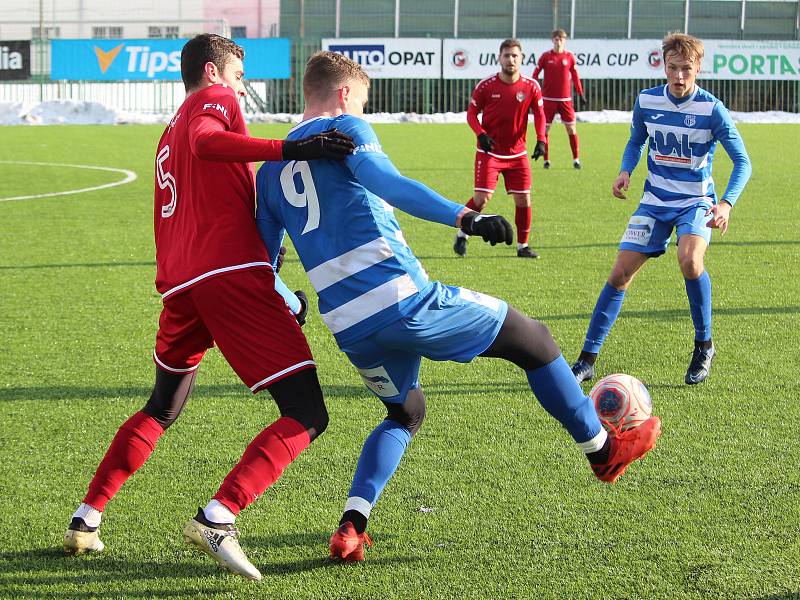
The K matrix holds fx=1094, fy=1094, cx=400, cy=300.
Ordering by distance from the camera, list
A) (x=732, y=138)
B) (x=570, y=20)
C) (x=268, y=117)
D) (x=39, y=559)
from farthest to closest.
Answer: (x=570, y=20) < (x=268, y=117) < (x=732, y=138) < (x=39, y=559)

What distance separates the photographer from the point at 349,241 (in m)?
3.24

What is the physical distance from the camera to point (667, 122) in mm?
6035

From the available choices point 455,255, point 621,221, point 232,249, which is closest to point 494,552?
point 232,249

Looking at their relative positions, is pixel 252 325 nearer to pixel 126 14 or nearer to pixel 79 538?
pixel 79 538

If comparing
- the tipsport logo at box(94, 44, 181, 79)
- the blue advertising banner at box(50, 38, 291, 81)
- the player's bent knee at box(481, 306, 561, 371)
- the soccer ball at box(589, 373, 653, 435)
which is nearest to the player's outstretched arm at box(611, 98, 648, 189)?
→ the soccer ball at box(589, 373, 653, 435)

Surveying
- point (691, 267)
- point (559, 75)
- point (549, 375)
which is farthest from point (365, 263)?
point (559, 75)

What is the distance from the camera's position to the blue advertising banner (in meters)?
32.4

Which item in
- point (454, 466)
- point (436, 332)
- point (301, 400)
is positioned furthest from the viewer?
point (454, 466)

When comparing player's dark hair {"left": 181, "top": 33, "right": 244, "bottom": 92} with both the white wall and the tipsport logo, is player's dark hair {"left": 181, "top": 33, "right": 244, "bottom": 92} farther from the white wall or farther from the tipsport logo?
the white wall

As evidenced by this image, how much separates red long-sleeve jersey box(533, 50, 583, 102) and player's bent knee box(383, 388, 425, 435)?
604 inches

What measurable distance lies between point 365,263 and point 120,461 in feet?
3.74

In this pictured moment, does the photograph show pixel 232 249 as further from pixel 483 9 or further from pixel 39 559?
pixel 483 9

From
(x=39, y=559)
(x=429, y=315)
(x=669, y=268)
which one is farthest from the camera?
(x=669, y=268)

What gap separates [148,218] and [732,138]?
810 cm
